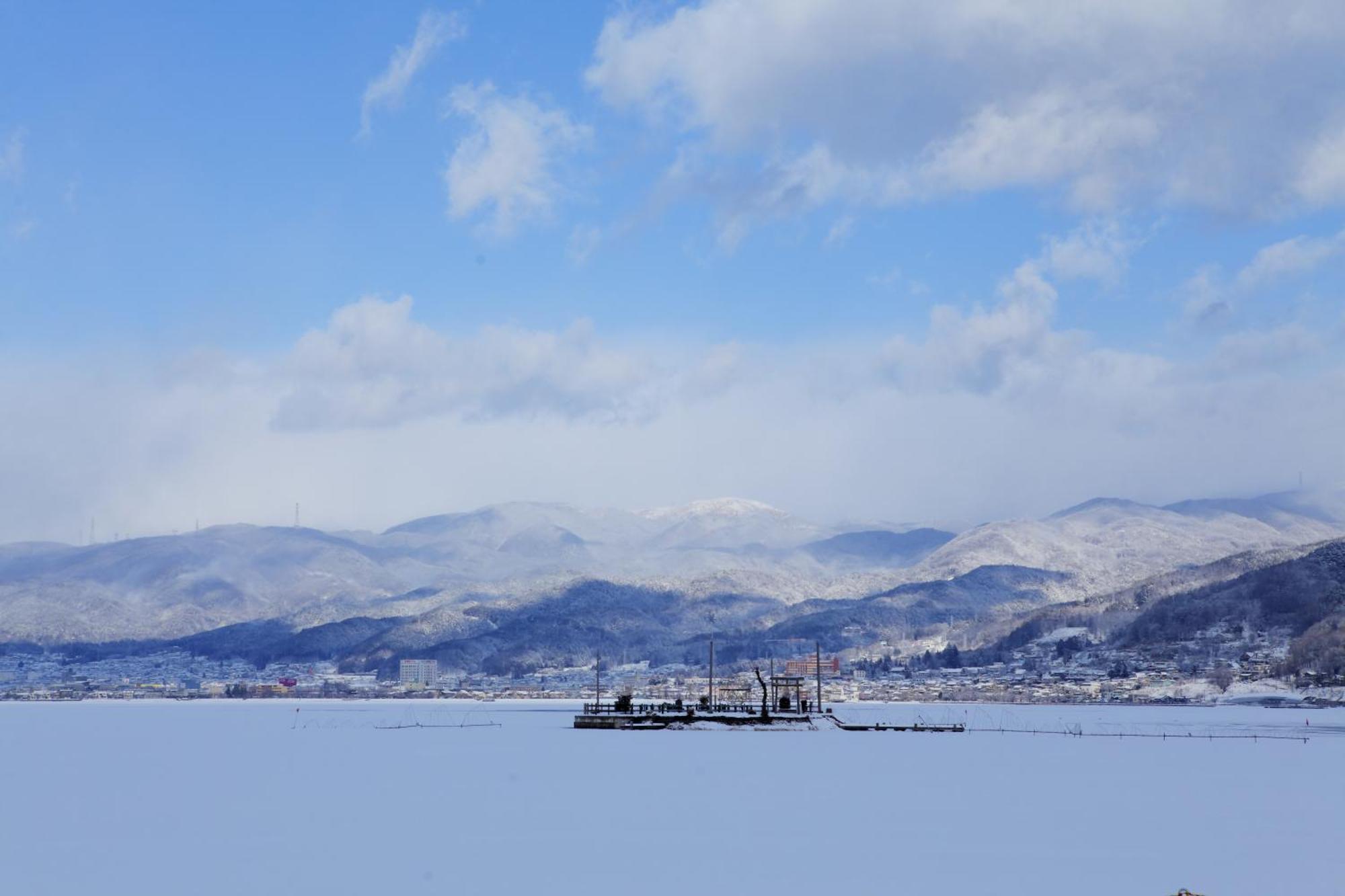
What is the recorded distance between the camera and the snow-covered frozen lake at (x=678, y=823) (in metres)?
58.9

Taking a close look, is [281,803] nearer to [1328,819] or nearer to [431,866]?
[431,866]

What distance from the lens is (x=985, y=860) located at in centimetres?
6366

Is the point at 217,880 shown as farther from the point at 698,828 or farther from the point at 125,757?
the point at 125,757

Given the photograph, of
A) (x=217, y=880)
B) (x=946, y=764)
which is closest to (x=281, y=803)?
(x=217, y=880)

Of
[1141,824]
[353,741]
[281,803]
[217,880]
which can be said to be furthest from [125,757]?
[1141,824]

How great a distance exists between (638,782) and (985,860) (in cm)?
5039

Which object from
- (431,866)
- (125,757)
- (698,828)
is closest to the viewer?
(431,866)

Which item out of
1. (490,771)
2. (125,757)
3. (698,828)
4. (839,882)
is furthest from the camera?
(125,757)

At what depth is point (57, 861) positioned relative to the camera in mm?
64750

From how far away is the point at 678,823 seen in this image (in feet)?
266

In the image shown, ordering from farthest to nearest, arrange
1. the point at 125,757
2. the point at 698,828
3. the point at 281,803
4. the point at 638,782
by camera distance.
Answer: the point at 125,757 → the point at 638,782 → the point at 281,803 → the point at 698,828

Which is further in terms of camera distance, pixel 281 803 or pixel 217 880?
pixel 281 803

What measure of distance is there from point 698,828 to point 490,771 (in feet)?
161

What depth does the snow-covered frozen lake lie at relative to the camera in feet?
193
